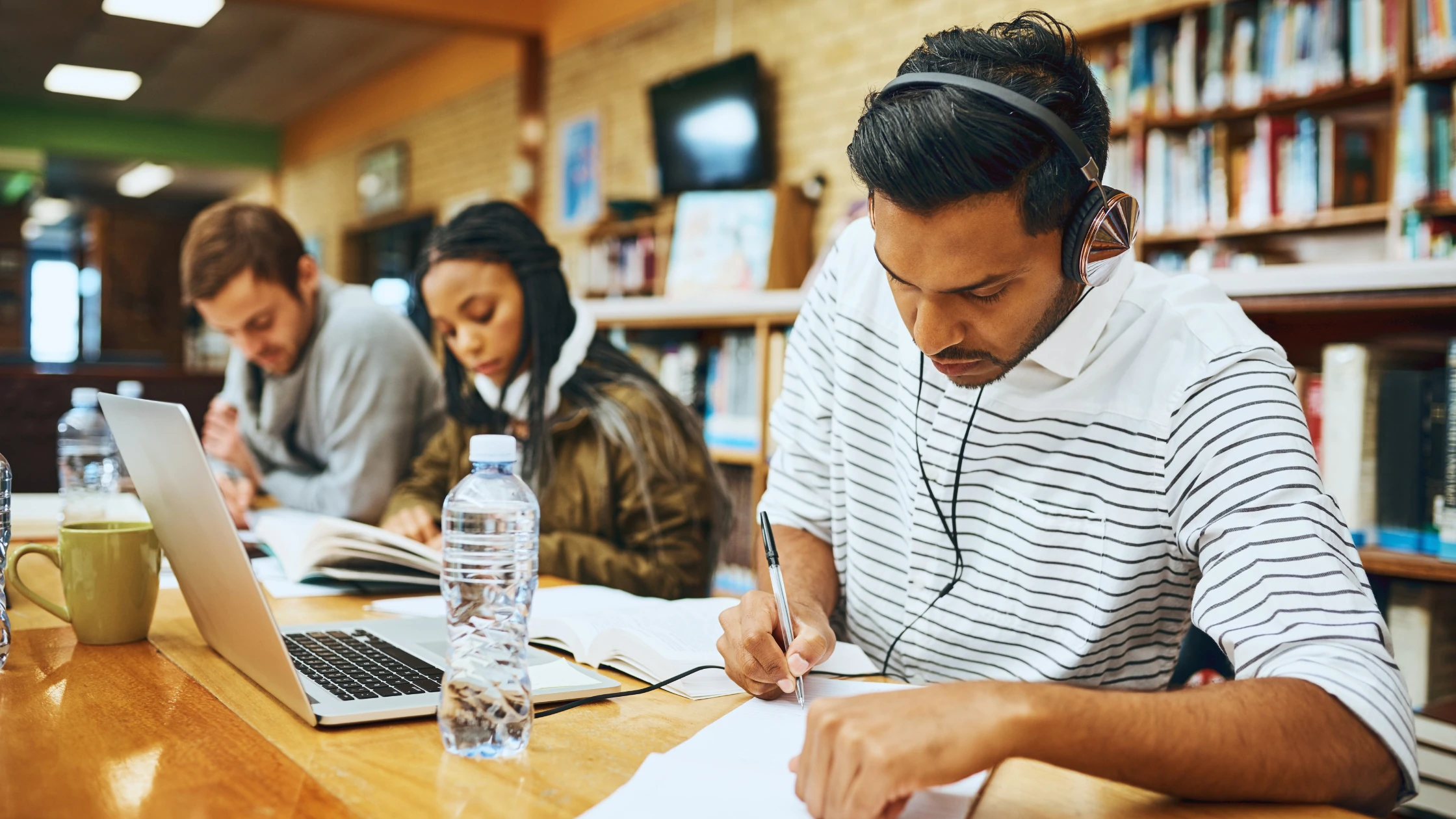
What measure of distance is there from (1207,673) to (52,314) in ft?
41.1

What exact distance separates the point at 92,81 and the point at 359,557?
28.9 feet

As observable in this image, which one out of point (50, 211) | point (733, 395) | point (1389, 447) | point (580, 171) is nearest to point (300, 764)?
point (1389, 447)

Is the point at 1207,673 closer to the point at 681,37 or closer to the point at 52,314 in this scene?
the point at 681,37

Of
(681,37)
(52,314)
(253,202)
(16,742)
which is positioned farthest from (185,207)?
(16,742)

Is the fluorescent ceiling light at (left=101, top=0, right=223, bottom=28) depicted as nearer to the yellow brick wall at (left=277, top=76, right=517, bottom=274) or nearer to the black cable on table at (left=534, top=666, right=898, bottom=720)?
the yellow brick wall at (left=277, top=76, right=517, bottom=274)

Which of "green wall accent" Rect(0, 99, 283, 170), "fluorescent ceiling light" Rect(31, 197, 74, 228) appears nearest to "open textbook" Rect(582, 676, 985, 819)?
"green wall accent" Rect(0, 99, 283, 170)

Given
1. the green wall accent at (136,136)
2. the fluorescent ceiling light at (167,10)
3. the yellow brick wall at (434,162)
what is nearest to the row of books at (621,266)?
the yellow brick wall at (434,162)

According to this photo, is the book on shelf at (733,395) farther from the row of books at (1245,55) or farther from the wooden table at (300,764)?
the wooden table at (300,764)

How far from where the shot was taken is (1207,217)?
138 inches

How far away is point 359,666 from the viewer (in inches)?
40.4

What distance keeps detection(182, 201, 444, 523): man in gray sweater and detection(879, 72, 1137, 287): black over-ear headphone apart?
1.59 metres

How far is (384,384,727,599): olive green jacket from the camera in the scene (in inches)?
73.1

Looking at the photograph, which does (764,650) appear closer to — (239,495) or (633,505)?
(633,505)

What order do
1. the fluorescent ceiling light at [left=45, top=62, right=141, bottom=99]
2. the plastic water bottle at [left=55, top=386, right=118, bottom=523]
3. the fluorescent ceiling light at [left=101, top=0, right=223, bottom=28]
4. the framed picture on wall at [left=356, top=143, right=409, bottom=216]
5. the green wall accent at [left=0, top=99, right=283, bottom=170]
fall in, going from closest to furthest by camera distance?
the plastic water bottle at [left=55, top=386, right=118, bottom=523]
the fluorescent ceiling light at [left=101, top=0, right=223, bottom=28]
the framed picture on wall at [left=356, top=143, right=409, bottom=216]
the fluorescent ceiling light at [left=45, top=62, right=141, bottom=99]
the green wall accent at [left=0, top=99, right=283, bottom=170]
